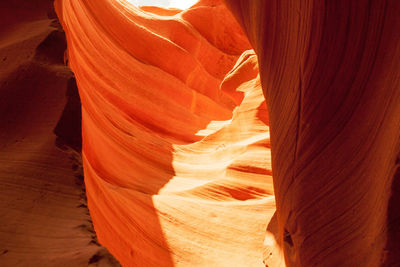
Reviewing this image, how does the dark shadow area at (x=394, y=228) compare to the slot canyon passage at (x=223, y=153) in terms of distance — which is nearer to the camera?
the dark shadow area at (x=394, y=228)

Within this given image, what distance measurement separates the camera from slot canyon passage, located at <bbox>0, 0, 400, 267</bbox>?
119cm

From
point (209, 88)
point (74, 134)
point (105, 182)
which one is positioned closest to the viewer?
point (74, 134)

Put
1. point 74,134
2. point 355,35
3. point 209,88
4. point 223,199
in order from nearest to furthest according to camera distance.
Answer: point 355,35 < point 74,134 < point 223,199 < point 209,88

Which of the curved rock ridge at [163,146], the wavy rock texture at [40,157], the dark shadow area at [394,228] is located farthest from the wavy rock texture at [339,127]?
the curved rock ridge at [163,146]

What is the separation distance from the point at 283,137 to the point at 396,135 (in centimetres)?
59

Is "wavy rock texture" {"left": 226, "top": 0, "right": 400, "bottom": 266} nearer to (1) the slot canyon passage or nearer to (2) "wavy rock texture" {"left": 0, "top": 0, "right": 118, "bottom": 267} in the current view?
(1) the slot canyon passage

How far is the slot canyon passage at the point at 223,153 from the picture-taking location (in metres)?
1.19

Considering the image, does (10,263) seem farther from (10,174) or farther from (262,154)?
(262,154)

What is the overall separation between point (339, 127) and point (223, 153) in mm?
2521

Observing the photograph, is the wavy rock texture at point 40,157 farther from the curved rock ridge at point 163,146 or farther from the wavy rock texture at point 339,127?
the curved rock ridge at point 163,146

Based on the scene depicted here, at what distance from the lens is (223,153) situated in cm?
379

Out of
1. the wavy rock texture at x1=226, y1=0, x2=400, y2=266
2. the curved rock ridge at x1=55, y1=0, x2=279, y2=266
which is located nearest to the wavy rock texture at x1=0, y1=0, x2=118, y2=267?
the wavy rock texture at x1=226, y1=0, x2=400, y2=266

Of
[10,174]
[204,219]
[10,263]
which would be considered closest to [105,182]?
[204,219]

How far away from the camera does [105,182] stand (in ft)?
10.7
